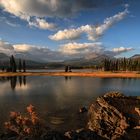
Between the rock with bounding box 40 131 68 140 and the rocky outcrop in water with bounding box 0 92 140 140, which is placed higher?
the rock with bounding box 40 131 68 140

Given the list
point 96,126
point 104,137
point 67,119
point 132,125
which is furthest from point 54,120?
point 132,125

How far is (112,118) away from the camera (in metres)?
33.6

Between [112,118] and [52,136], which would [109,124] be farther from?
[52,136]

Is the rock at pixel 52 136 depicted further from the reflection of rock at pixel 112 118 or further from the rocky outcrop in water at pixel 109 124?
the reflection of rock at pixel 112 118

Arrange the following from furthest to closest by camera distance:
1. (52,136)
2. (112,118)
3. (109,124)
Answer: (112,118) < (109,124) < (52,136)

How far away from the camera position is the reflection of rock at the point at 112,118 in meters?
31.2

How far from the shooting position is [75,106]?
47.8 metres

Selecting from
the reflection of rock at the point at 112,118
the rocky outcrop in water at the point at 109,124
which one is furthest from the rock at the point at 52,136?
the reflection of rock at the point at 112,118

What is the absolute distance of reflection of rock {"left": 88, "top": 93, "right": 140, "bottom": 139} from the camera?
102 feet

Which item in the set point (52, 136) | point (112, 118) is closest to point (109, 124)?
point (112, 118)

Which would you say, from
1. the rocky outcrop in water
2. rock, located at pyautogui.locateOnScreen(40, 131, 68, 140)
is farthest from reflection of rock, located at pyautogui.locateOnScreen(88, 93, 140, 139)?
rock, located at pyautogui.locateOnScreen(40, 131, 68, 140)

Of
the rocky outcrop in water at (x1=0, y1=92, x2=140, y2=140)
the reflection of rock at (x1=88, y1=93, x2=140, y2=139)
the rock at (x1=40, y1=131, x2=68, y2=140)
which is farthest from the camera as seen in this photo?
the reflection of rock at (x1=88, y1=93, x2=140, y2=139)

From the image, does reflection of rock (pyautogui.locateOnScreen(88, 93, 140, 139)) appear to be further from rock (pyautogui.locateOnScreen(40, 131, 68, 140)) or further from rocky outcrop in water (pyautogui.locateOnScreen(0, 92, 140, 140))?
rock (pyautogui.locateOnScreen(40, 131, 68, 140))

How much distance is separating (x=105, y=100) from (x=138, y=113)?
20.9 feet
